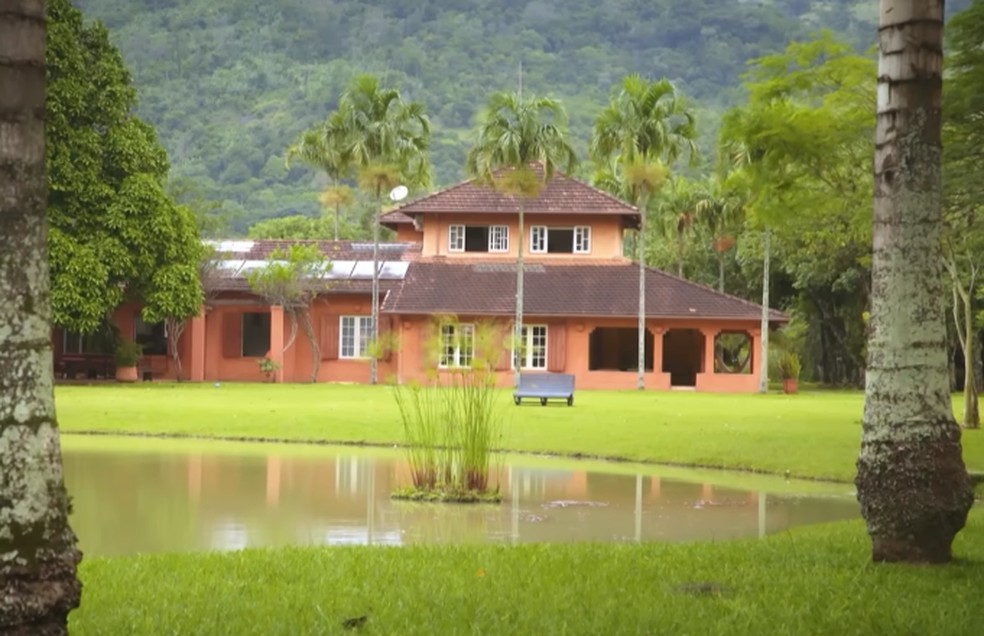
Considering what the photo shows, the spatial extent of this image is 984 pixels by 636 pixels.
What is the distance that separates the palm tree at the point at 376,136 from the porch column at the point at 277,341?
8.73 ft

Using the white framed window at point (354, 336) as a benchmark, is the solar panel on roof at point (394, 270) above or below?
above

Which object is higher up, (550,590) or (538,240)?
(538,240)

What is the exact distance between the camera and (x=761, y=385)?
132ft

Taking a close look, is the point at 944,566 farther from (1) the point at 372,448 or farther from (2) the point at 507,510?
(1) the point at 372,448

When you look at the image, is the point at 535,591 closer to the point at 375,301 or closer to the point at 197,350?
the point at 375,301

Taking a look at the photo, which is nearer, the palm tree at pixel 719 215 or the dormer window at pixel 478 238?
the dormer window at pixel 478 238

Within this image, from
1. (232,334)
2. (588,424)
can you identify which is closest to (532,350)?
(232,334)

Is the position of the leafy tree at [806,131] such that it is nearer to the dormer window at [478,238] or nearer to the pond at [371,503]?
the pond at [371,503]

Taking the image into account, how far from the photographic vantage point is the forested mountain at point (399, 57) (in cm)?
9738

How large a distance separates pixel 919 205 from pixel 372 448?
14.2 metres

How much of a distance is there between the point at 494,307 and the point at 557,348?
7.12ft

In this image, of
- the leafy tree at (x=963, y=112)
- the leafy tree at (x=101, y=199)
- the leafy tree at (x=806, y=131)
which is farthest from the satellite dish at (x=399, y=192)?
the leafy tree at (x=963, y=112)

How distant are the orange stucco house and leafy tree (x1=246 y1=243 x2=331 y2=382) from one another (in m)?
0.36

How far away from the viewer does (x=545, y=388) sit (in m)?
29.2
